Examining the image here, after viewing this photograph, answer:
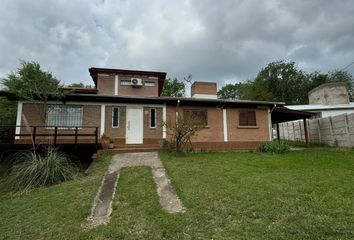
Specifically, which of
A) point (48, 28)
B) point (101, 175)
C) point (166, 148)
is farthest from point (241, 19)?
point (48, 28)

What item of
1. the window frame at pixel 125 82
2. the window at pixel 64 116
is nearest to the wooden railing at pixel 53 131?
the window at pixel 64 116

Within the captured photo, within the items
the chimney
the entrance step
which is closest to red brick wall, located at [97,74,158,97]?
the chimney

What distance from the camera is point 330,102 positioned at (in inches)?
1022

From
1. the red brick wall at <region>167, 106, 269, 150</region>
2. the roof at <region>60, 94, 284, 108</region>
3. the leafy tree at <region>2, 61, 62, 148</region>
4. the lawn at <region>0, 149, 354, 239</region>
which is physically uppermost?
the leafy tree at <region>2, 61, 62, 148</region>

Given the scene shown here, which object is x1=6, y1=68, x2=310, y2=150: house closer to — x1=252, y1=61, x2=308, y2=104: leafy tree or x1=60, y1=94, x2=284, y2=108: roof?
x1=60, y1=94, x2=284, y2=108: roof

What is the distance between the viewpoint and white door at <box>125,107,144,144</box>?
1369 cm

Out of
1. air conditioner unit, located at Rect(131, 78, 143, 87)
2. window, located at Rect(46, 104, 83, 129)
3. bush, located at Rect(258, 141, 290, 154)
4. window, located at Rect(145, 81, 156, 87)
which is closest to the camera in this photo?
window, located at Rect(46, 104, 83, 129)

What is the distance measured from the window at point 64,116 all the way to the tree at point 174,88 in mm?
26232

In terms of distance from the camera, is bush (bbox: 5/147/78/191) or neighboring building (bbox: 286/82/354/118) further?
neighboring building (bbox: 286/82/354/118)

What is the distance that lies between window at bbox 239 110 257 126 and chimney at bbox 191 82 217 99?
4029 mm

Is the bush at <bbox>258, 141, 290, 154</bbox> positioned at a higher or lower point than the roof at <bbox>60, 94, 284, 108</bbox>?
lower

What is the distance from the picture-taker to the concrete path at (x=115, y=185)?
5283 millimetres

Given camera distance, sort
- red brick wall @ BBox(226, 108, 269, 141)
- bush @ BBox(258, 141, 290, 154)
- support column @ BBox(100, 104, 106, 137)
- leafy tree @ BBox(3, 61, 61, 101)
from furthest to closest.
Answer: red brick wall @ BBox(226, 108, 269, 141), support column @ BBox(100, 104, 106, 137), bush @ BBox(258, 141, 290, 154), leafy tree @ BBox(3, 61, 61, 101)

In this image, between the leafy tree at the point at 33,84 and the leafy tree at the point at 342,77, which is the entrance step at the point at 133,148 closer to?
the leafy tree at the point at 33,84
